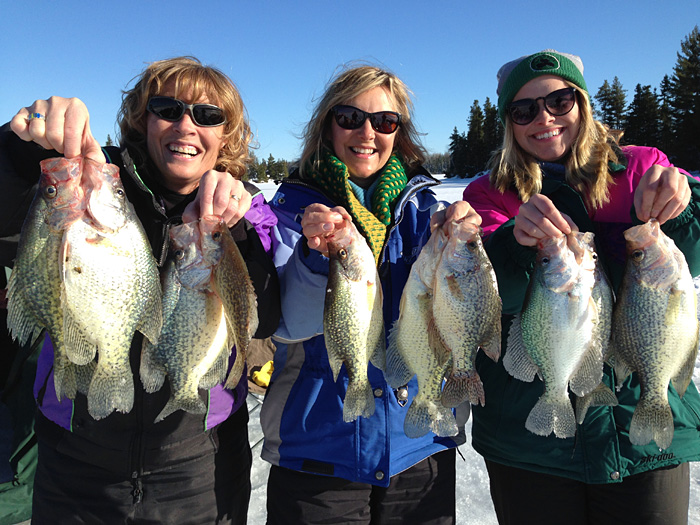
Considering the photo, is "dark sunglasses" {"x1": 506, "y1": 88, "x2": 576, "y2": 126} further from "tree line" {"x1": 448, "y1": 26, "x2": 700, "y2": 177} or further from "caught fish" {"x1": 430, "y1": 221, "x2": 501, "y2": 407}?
"tree line" {"x1": 448, "y1": 26, "x2": 700, "y2": 177}

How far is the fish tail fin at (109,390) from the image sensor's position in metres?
1.85

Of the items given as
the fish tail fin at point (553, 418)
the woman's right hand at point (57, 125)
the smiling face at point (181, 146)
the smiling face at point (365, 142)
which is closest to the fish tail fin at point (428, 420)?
the fish tail fin at point (553, 418)

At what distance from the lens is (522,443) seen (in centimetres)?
238

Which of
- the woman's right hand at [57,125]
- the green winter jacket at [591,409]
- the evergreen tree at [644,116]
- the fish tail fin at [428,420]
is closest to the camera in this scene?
the woman's right hand at [57,125]

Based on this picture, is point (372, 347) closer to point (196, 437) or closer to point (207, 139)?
point (196, 437)

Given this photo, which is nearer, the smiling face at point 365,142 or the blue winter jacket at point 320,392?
the blue winter jacket at point 320,392

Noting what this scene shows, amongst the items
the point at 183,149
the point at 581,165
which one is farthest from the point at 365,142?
the point at 581,165

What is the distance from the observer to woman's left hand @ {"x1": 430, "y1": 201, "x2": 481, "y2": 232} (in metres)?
2.04

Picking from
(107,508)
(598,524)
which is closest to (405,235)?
(598,524)

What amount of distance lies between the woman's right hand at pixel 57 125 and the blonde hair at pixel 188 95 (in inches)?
27.8

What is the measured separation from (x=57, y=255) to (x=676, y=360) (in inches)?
117

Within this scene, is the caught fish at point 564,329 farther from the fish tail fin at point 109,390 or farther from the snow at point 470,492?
the fish tail fin at point 109,390

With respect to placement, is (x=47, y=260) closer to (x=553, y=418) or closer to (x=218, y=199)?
(x=218, y=199)

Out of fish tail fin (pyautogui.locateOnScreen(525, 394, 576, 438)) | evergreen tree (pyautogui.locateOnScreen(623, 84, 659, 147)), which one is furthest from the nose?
evergreen tree (pyautogui.locateOnScreen(623, 84, 659, 147))
